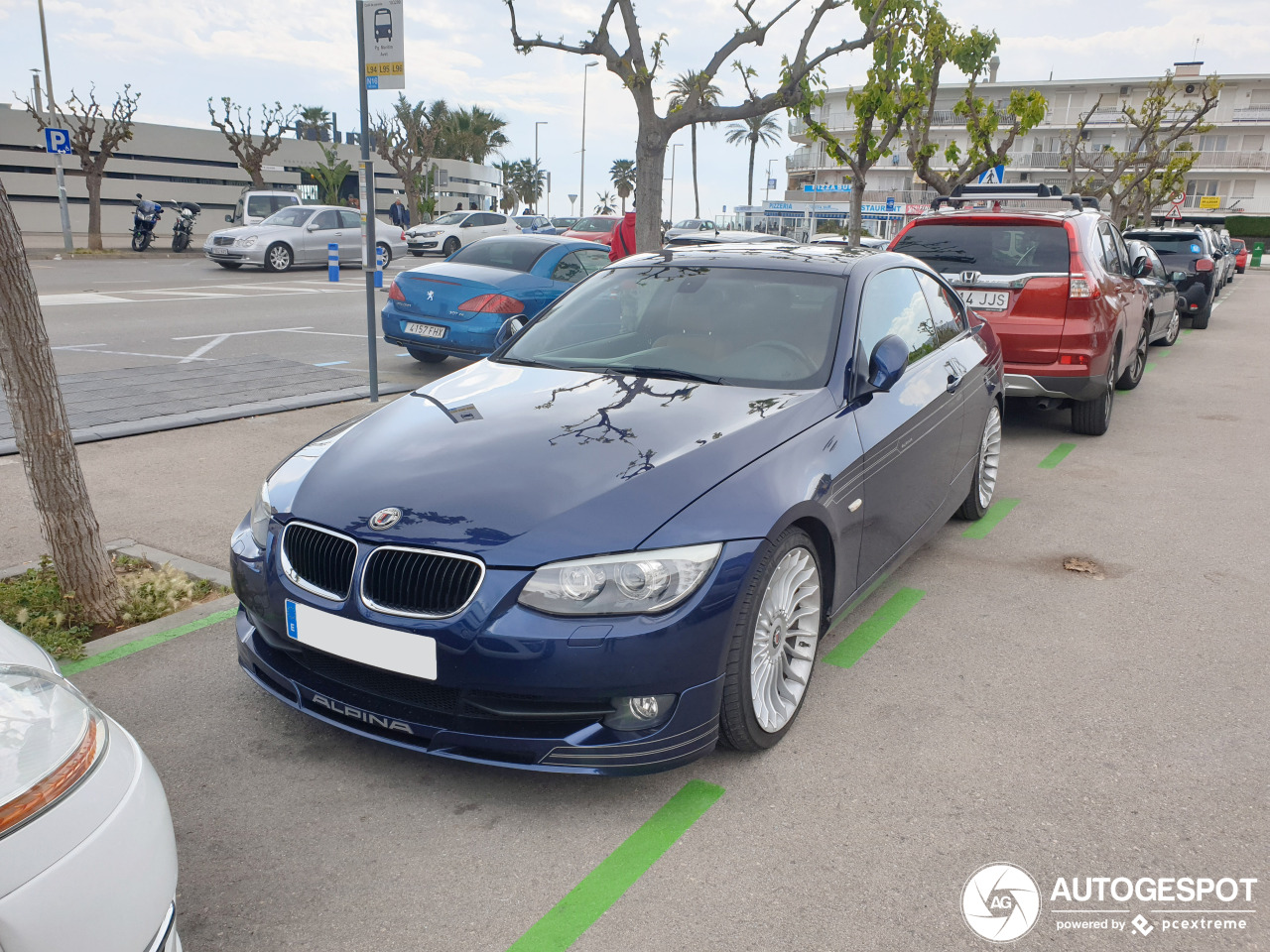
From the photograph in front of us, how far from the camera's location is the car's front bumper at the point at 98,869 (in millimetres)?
1497

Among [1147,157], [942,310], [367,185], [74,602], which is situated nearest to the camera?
[74,602]

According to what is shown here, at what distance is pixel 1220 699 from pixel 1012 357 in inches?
164

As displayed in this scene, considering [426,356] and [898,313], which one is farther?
[426,356]

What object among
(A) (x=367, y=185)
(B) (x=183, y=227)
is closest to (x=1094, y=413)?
(A) (x=367, y=185)

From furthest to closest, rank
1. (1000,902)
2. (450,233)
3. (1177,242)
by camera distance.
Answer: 1. (450,233)
2. (1177,242)
3. (1000,902)

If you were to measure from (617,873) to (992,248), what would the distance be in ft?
20.3

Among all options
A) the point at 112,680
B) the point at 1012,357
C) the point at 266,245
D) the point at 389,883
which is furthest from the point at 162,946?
the point at 266,245

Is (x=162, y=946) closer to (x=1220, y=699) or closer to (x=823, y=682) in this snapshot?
(x=823, y=682)

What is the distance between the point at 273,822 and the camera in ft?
9.02

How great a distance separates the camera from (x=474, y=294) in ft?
30.4

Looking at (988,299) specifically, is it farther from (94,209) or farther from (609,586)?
(94,209)

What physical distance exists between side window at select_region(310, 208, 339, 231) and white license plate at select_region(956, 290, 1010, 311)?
1961 cm

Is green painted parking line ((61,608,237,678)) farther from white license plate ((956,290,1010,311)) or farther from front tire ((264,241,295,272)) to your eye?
front tire ((264,241,295,272))

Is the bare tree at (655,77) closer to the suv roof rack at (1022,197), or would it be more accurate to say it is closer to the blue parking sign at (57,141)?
the suv roof rack at (1022,197)
